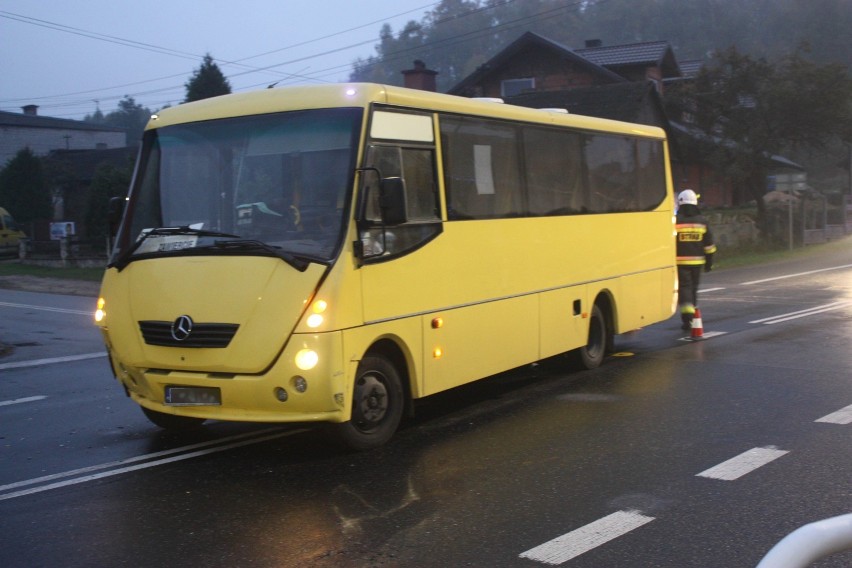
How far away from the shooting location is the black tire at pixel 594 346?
11177 millimetres

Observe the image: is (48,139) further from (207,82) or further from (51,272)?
(51,272)

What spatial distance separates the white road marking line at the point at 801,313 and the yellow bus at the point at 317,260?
7.16 metres

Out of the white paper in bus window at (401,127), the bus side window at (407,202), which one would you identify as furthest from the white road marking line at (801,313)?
the white paper in bus window at (401,127)

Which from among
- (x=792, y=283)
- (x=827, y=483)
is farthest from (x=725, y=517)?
(x=792, y=283)

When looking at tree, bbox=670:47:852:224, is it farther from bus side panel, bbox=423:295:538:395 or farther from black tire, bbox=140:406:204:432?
black tire, bbox=140:406:204:432

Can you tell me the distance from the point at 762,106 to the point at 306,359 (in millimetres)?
36881

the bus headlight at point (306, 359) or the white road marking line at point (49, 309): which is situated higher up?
the bus headlight at point (306, 359)

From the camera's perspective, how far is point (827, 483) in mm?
6391

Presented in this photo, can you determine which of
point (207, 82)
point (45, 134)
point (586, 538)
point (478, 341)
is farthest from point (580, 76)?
point (45, 134)

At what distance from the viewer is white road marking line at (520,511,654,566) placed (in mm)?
5141

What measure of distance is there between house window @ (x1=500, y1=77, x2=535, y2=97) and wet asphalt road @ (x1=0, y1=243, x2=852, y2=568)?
3908 centimetres

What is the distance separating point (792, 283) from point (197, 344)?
735 inches

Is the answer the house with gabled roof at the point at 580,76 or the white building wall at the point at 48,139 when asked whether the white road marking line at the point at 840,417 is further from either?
the white building wall at the point at 48,139

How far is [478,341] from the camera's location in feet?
28.9
